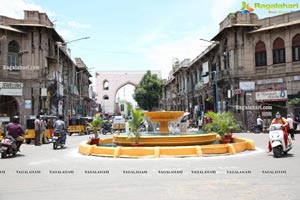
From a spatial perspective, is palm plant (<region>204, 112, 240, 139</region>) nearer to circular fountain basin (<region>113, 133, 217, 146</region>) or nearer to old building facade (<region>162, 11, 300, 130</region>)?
circular fountain basin (<region>113, 133, 217, 146</region>)

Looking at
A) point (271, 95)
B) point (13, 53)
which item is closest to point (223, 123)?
point (271, 95)

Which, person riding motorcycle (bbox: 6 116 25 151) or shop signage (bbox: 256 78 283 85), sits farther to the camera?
shop signage (bbox: 256 78 283 85)

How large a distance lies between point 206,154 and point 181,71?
44433 millimetres

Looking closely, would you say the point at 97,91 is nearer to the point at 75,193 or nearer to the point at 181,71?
the point at 181,71

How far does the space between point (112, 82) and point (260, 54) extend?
54.9m

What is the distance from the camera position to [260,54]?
1232 inches

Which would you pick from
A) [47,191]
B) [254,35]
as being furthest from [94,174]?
[254,35]

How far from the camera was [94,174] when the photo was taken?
8.52 meters

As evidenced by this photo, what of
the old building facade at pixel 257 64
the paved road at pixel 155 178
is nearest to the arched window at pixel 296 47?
the old building facade at pixel 257 64

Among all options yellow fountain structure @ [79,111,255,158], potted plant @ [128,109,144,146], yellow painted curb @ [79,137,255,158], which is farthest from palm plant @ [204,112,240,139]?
potted plant @ [128,109,144,146]

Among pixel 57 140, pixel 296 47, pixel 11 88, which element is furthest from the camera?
pixel 11 88

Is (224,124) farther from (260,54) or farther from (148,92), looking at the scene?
(148,92)

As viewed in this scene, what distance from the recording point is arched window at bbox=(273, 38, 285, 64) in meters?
29.8

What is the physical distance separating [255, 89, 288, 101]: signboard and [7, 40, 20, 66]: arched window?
72.4ft
